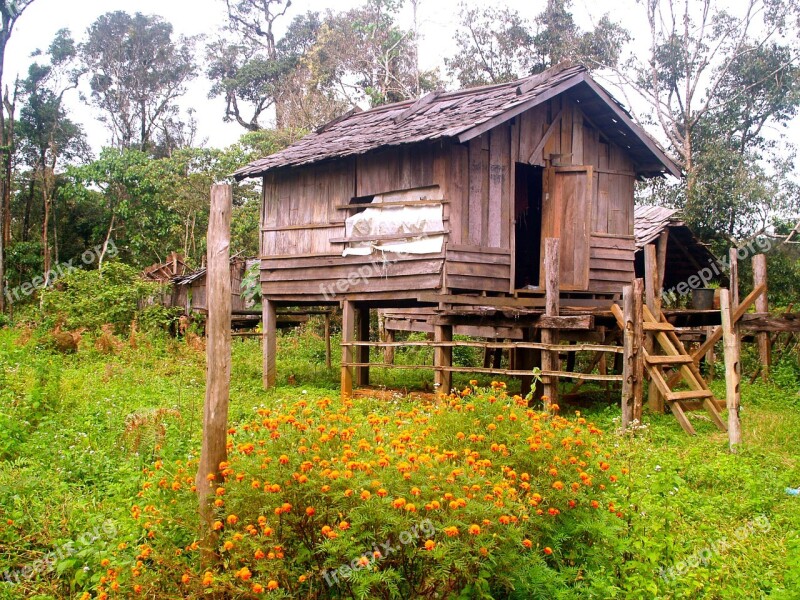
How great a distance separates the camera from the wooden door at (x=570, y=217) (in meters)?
13.1

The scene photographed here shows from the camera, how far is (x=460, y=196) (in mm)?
12641

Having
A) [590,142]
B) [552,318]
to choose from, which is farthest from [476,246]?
[590,142]

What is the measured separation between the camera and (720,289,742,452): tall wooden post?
990cm

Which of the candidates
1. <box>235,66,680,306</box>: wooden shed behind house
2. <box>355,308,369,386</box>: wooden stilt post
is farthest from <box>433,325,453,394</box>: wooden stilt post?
<box>355,308,369,386</box>: wooden stilt post

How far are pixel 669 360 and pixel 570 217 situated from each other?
10.2ft

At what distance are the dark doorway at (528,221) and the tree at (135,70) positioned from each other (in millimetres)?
25166

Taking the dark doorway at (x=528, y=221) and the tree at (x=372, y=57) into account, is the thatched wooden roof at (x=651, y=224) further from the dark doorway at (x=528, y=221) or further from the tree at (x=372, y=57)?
the tree at (x=372, y=57)

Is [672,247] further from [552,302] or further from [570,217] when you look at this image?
[552,302]

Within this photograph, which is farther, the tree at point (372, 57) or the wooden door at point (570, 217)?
the tree at point (372, 57)

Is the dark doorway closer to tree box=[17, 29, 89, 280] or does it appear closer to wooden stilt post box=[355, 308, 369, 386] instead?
wooden stilt post box=[355, 308, 369, 386]

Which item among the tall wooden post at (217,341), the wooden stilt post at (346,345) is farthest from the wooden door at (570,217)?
the tall wooden post at (217,341)

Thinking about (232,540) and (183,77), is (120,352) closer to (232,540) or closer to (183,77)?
(232,540)

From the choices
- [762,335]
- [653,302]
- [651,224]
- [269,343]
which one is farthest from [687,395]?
[269,343]

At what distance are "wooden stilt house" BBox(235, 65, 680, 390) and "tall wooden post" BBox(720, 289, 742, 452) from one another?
3.11 metres
